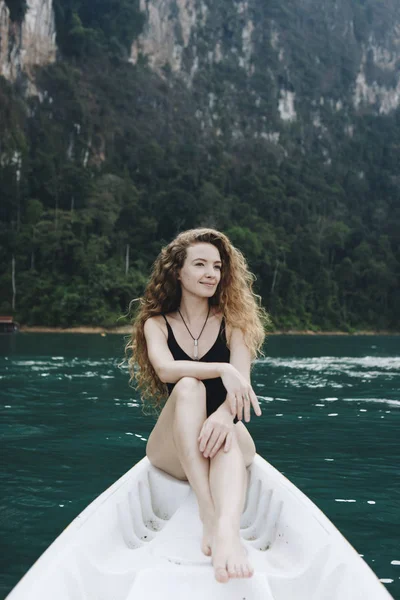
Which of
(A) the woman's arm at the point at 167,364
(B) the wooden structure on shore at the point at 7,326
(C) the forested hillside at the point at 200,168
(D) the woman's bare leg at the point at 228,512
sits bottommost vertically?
(B) the wooden structure on shore at the point at 7,326

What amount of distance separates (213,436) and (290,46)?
110930 mm

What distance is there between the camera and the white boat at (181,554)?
6.76 feet

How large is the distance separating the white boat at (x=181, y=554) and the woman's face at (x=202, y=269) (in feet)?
3.10

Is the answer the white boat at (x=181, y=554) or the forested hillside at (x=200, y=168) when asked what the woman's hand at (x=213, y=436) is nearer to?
the white boat at (x=181, y=554)

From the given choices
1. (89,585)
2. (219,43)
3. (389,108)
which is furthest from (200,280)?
(389,108)

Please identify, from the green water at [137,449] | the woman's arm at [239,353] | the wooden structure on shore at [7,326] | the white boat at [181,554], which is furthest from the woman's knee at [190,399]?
Result: the wooden structure on shore at [7,326]

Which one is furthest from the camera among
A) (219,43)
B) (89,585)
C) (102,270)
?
(219,43)

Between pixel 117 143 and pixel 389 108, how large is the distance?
54.0 meters

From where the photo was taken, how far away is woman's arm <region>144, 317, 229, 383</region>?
2.98m

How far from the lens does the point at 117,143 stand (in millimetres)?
73625

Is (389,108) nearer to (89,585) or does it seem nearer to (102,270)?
(102,270)

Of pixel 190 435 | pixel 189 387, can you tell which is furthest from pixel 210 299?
pixel 190 435

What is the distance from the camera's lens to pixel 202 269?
10.7ft

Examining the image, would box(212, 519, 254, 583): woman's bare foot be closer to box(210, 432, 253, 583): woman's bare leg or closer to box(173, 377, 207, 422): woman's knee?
box(210, 432, 253, 583): woman's bare leg
